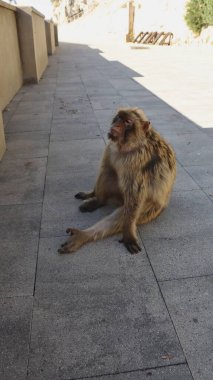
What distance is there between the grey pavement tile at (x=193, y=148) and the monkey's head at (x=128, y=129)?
2306mm

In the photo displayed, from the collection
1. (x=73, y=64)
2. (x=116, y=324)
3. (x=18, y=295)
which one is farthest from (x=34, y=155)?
(x=73, y=64)

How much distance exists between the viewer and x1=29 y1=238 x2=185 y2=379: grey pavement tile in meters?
2.40

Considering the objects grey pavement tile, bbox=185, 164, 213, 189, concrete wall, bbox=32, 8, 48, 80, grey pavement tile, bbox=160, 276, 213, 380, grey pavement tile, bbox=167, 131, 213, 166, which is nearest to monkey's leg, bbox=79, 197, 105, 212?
grey pavement tile, bbox=160, 276, 213, 380

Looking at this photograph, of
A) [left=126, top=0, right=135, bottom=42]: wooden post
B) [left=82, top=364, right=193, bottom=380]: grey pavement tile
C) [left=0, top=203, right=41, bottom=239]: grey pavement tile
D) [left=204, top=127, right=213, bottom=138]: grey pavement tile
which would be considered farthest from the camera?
[left=126, top=0, right=135, bottom=42]: wooden post

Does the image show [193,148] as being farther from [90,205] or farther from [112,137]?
[112,137]

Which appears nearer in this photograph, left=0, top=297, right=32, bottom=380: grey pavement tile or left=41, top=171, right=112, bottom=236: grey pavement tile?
left=0, top=297, right=32, bottom=380: grey pavement tile

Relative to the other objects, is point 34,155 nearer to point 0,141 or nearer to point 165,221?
point 0,141

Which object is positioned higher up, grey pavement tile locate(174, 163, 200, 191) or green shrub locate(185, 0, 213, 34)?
green shrub locate(185, 0, 213, 34)

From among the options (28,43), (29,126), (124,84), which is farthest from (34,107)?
(124,84)

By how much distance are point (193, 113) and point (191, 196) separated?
430cm

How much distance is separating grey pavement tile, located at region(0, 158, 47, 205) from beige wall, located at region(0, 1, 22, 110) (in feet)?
9.56

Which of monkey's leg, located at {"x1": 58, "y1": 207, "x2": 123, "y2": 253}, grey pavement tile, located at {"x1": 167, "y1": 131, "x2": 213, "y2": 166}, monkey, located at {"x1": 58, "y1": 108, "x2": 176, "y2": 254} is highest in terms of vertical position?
monkey, located at {"x1": 58, "y1": 108, "x2": 176, "y2": 254}

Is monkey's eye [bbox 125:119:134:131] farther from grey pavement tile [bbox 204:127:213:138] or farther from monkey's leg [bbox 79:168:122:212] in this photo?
grey pavement tile [bbox 204:127:213:138]

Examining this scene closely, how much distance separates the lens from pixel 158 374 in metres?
2.32
